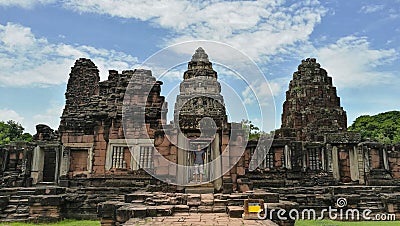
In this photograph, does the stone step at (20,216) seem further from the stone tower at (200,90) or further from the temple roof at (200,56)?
the temple roof at (200,56)

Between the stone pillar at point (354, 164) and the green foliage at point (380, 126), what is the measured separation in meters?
21.5

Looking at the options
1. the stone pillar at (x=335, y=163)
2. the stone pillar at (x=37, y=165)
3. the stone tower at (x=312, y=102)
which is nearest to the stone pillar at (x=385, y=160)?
the stone pillar at (x=335, y=163)

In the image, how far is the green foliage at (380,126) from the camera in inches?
1548

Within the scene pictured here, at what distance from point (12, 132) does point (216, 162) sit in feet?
120

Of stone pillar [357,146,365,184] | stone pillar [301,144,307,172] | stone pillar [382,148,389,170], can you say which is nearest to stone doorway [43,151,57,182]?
stone pillar [301,144,307,172]

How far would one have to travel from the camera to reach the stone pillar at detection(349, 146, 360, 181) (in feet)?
58.9

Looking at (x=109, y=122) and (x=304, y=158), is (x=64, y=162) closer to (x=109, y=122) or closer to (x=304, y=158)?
(x=109, y=122)

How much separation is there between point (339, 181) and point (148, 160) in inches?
344

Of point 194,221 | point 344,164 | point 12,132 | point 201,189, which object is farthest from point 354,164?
point 12,132

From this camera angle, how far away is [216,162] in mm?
12492

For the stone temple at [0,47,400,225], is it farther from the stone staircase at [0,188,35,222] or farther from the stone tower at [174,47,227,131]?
the stone tower at [174,47,227,131]

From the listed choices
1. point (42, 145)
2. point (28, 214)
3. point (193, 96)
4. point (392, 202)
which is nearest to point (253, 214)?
point (392, 202)

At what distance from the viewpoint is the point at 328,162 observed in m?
18.1

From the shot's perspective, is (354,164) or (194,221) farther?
(354,164)
